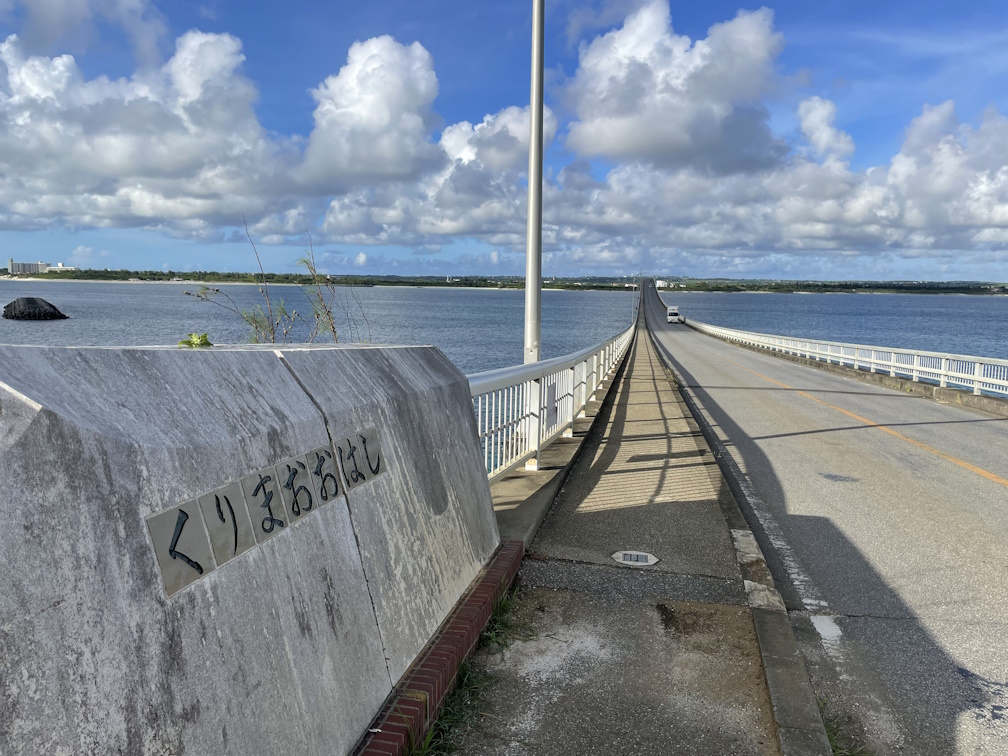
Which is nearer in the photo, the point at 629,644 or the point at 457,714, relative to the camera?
the point at 457,714

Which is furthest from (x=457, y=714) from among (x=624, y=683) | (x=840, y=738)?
(x=840, y=738)

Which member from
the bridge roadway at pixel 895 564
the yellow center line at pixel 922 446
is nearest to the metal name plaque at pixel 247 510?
the bridge roadway at pixel 895 564

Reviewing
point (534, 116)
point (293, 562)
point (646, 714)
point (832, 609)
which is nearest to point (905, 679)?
point (832, 609)

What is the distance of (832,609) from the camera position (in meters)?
5.16

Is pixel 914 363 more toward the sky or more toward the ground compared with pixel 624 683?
more toward the ground

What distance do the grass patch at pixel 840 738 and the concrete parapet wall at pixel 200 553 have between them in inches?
73.9

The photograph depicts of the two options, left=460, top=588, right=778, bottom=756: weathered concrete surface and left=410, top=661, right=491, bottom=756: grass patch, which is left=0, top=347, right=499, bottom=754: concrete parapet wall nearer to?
left=410, top=661, right=491, bottom=756: grass patch

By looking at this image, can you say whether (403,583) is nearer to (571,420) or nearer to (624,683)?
(624,683)

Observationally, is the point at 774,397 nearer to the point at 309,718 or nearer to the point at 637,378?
the point at 637,378

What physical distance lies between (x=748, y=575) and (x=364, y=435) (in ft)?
10.8

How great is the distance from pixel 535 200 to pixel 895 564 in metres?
6.18

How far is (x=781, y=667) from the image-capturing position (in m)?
3.86

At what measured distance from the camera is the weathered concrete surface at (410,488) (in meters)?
3.14

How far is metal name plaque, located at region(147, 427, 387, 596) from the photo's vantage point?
205 centimetres
